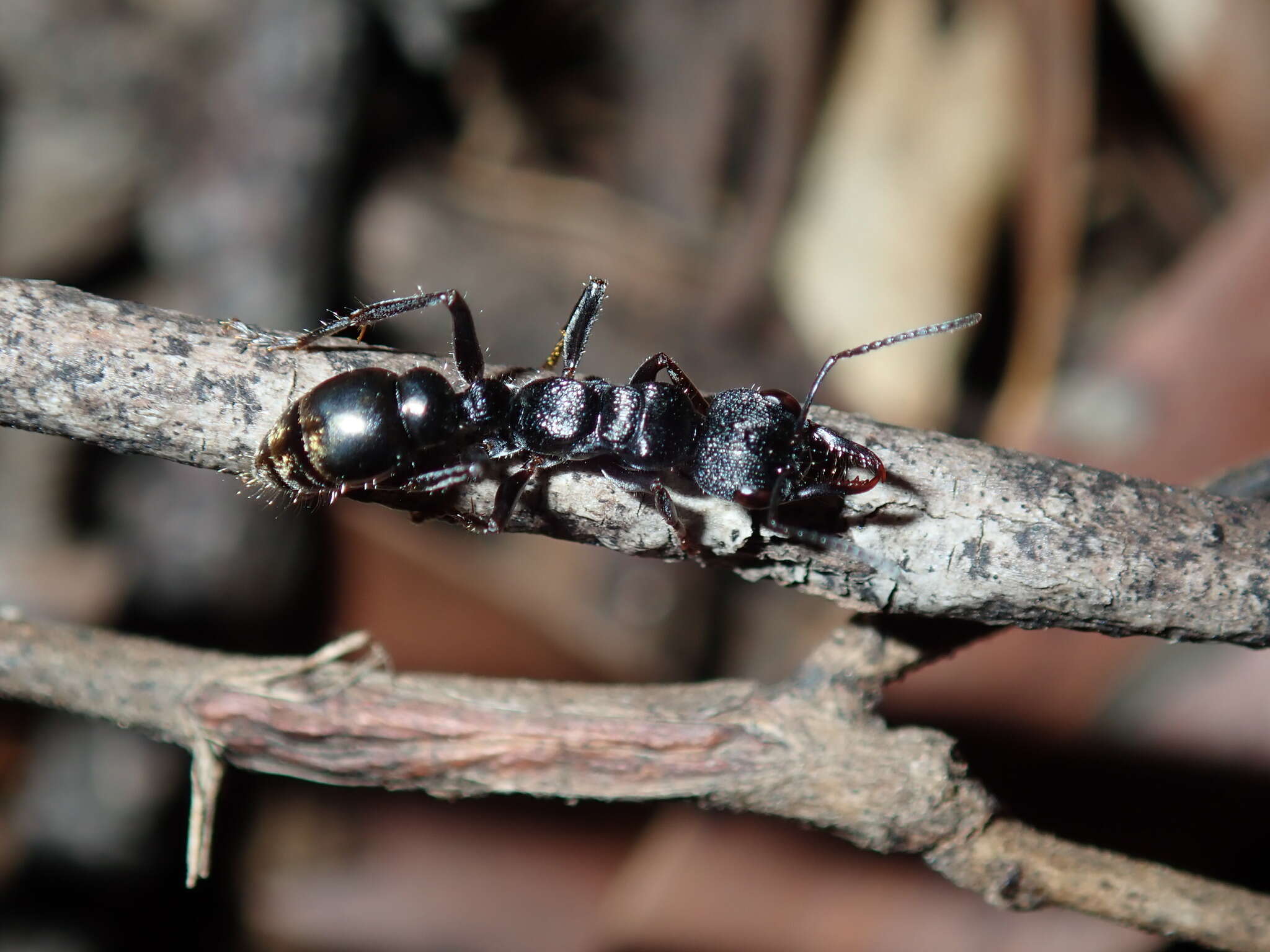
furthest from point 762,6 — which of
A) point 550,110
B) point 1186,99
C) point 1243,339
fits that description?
point 1243,339

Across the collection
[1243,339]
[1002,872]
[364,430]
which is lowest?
[1002,872]

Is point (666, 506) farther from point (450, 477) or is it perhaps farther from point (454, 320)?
point (454, 320)

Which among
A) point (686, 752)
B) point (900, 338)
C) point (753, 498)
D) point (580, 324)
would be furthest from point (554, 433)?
point (686, 752)

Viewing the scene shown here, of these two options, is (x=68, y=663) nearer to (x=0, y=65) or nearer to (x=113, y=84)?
(x=113, y=84)

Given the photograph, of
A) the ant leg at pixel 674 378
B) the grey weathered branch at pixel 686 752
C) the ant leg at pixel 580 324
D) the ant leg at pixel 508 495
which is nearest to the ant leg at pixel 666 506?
the ant leg at pixel 508 495

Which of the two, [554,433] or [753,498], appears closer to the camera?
[753,498]

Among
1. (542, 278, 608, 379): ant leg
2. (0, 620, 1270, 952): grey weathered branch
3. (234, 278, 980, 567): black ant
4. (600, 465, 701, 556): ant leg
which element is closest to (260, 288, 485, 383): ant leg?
(234, 278, 980, 567): black ant
